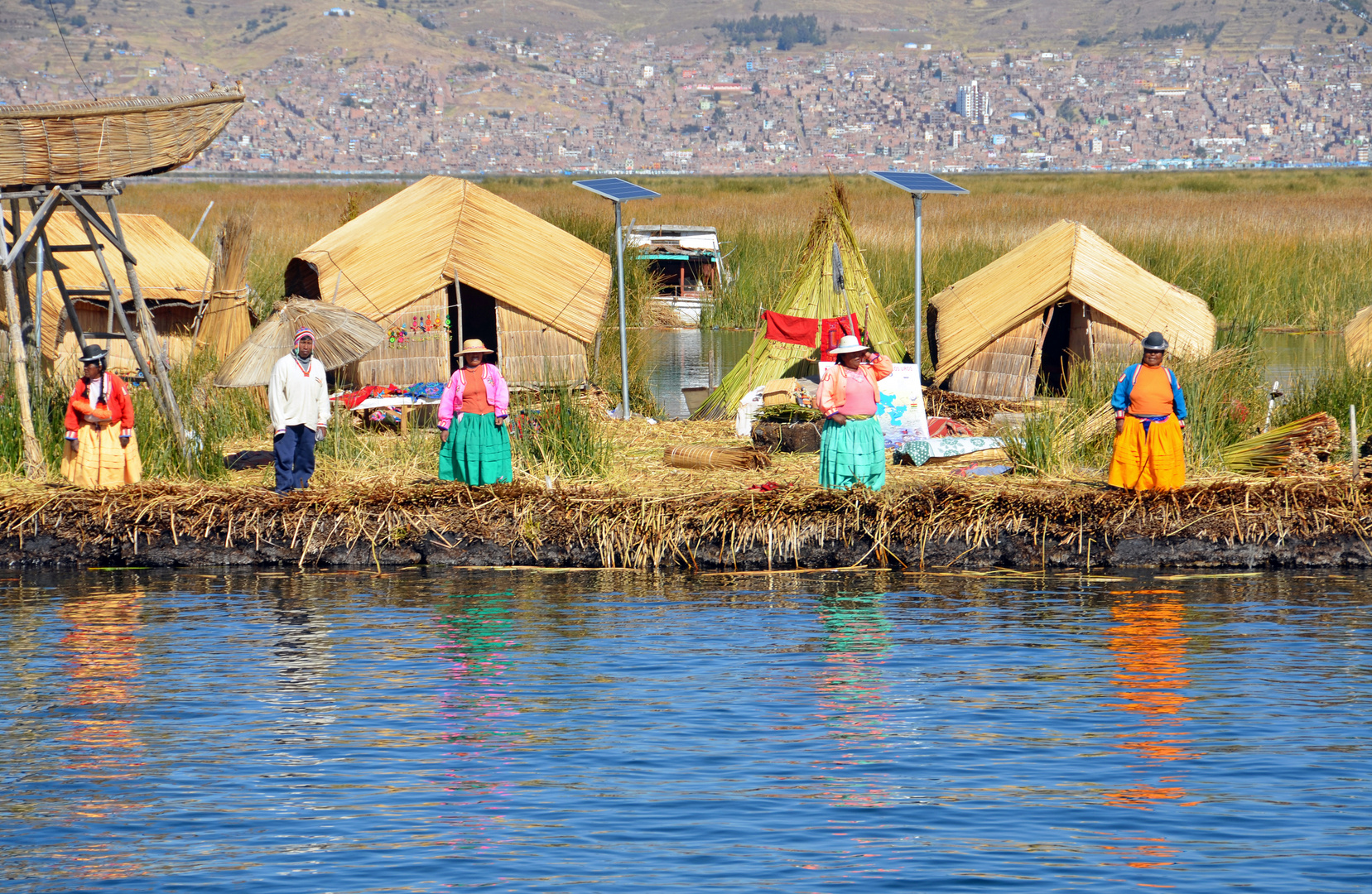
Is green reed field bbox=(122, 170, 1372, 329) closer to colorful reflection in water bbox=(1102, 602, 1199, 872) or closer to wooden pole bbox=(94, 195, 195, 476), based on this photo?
wooden pole bbox=(94, 195, 195, 476)

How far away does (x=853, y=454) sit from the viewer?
11.5 m

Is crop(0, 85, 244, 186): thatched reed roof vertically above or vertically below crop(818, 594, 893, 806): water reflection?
above

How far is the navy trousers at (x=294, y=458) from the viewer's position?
11969 mm

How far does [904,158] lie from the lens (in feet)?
490

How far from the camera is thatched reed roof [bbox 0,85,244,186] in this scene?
12.2 meters

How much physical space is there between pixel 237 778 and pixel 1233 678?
492 cm

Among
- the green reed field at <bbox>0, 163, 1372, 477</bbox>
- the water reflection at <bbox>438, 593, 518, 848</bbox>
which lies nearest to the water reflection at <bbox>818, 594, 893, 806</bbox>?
the water reflection at <bbox>438, 593, 518, 848</bbox>

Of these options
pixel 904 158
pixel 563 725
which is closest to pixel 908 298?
pixel 563 725

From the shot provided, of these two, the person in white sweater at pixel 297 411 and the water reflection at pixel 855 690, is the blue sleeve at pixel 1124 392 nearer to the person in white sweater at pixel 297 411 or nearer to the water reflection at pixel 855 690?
the water reflection at pixel 855 690

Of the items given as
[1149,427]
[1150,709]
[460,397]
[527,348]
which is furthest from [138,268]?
[1150,709]

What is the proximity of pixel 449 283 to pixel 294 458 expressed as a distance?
4918mm

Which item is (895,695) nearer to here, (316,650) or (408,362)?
(316,650)

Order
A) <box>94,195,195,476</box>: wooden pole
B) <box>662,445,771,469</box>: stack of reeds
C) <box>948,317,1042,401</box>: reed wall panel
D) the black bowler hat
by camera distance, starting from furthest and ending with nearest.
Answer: <box>948,317,1042,401</box>: reed wall panel, <box>662,445,771,469</box>: stack of reeds, <box>94,195,195,476</box>: wooden pole, the black bowler hat

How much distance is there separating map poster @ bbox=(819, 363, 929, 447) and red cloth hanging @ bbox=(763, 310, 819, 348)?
5.61ft
